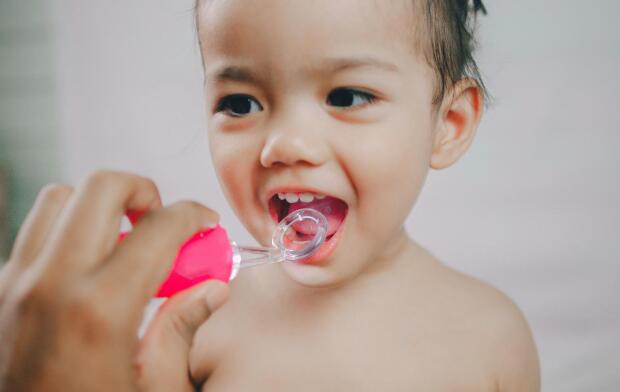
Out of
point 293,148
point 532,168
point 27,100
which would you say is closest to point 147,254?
point 293,148

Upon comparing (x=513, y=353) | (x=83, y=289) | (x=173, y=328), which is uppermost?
(x=83, y=289)

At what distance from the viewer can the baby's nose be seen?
0.55m

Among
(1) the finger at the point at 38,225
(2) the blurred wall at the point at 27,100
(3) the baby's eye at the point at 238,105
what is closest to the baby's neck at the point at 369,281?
(3) the baby's eye at the point at 238,105

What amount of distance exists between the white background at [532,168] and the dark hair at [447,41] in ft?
0.71

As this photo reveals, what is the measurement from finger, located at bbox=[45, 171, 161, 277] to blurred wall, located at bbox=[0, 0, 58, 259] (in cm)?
73

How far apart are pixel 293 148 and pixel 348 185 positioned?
8cm

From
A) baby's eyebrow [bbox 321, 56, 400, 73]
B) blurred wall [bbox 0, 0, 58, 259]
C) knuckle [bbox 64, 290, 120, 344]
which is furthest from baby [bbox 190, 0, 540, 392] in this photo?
blurred wall [bbox 0, 0, 58, 259]

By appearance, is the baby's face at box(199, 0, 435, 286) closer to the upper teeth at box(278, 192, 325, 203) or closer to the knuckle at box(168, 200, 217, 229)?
the upper teeth at box(278, 192, 325, 203)

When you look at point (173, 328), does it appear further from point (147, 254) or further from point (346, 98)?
point (346, 98)

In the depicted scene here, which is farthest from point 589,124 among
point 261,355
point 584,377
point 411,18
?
point 261,355

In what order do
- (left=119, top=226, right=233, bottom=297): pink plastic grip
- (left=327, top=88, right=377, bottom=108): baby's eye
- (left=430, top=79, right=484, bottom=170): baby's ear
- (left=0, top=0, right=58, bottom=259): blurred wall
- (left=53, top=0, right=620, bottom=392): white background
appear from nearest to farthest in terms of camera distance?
(left=119, top=226, right=233, bottom=297): pink plastic grip
(left=327, top=88, right=377, bottom=108): baby's eye
(left=430, top=79, right=484, bottom=170): baby's ear
(left=53, top=0, right=620, bottom=392): white background
(left=0, top=0, right=58, bottom=259): blurred wall

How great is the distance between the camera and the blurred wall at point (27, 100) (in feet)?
3.59

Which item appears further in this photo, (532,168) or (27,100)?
(27,100)

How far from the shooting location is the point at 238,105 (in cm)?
62
